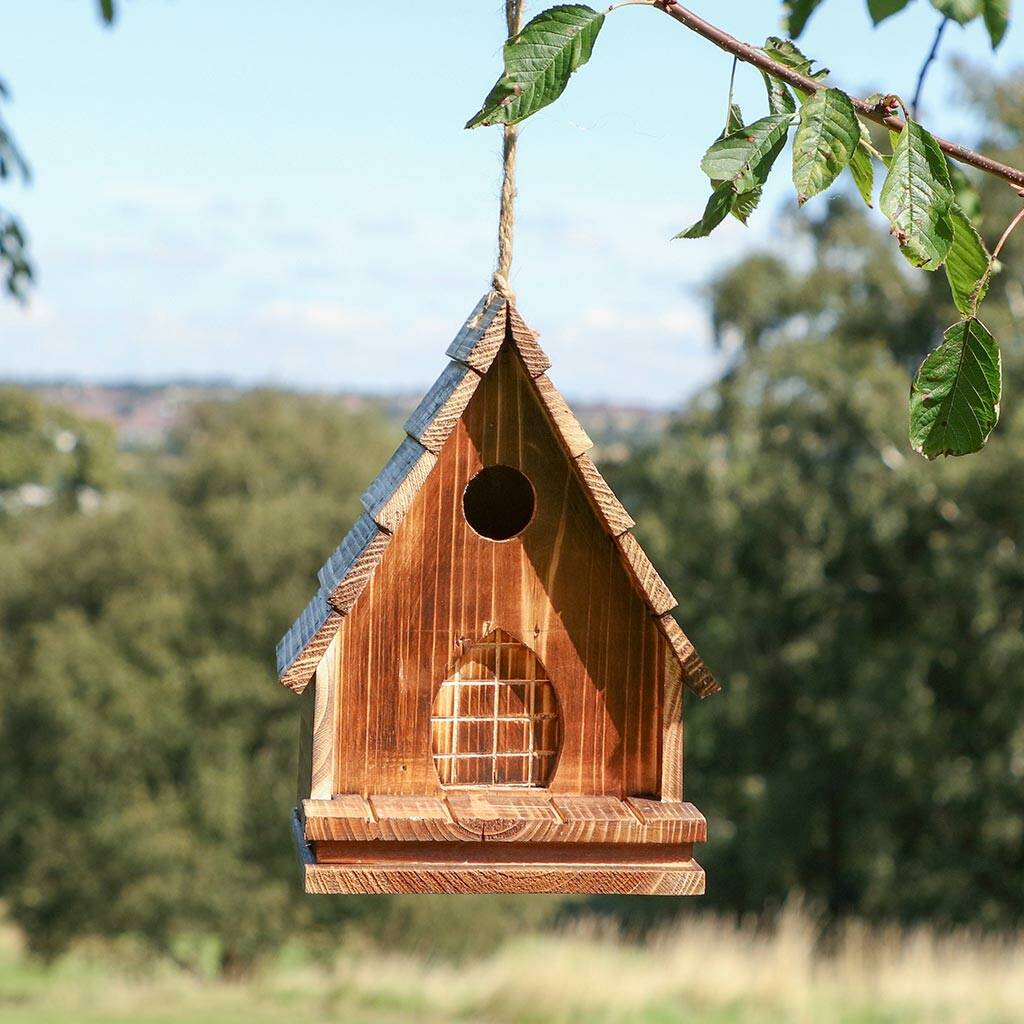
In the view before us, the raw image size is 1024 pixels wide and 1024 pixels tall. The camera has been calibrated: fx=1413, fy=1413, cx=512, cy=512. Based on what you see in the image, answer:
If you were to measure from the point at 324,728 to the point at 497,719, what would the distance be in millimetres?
295

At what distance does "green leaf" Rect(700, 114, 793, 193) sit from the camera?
5.19 feet

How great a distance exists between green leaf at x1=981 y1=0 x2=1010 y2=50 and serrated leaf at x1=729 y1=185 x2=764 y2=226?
0.43 m

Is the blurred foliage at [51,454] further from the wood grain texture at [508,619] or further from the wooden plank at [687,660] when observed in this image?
the wooden plank at [687,660]

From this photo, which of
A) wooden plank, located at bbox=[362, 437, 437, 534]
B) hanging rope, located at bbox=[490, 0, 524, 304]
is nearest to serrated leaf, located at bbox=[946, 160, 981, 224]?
hanging rope, located at bbox=[490, 0, 524, 304]

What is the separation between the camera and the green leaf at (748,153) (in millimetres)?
1581

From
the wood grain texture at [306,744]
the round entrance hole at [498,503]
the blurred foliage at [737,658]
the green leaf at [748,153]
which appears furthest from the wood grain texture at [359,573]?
the blurred foliage at [737,658]

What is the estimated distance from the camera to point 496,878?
219 cm

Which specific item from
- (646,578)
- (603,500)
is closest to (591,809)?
(646,578)

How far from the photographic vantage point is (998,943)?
497 inches

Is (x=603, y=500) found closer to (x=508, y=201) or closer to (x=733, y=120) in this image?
(x=508, y=201)

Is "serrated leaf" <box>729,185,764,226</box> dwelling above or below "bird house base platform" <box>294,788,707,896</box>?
above

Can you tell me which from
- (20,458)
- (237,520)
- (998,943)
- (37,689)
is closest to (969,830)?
(998,943)

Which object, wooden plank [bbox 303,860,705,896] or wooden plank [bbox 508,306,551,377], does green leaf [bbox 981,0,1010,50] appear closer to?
wooden plank [bbox 508,306,551,377]

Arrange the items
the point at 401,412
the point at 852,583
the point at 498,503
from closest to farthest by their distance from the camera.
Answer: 1. the point at 498,503
2. the point at 852,583
3. the point at 401,412
